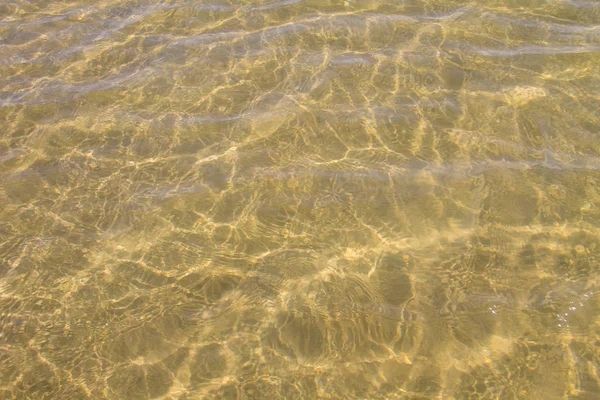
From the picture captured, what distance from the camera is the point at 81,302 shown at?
13.3 ft

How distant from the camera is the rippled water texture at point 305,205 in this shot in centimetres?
366

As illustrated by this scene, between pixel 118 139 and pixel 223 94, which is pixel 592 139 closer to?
pixel 223 94

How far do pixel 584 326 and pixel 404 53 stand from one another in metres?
4.18

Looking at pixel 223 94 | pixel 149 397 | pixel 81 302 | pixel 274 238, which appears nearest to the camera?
pixel 149 397

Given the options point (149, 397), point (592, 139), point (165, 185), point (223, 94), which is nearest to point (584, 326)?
point (592, 139)

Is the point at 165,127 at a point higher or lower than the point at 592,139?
higher

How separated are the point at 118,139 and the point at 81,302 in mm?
2174

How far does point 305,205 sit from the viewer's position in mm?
4770

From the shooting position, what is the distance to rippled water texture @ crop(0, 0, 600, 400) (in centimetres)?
366

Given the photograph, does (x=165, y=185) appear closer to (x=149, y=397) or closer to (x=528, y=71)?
(x=149, y=397)

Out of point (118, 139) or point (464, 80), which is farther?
point (464, 80)

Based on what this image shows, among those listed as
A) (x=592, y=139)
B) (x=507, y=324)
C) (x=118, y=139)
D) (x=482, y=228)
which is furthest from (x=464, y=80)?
(x=118, y=139)

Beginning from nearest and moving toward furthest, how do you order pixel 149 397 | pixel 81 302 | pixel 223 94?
pixel 149 397 → pixel 81 302 → pixel 223 94

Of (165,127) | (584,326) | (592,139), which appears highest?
(165,127)
